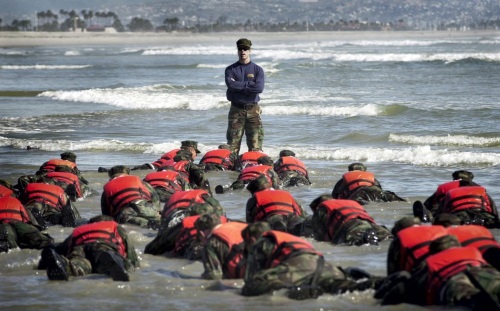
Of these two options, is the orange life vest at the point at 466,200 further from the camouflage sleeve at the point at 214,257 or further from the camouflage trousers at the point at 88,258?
the camouflage trousers at the point at 88,258

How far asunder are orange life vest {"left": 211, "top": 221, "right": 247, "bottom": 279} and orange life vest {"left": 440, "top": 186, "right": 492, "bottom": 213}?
338 cm

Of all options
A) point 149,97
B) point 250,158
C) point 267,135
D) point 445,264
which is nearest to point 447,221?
point 445,264

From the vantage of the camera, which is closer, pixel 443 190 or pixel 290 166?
pixel 443 190

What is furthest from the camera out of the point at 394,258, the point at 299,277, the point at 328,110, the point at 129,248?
the point at 328,110

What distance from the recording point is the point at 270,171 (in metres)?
16.2

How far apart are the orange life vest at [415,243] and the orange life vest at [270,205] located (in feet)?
9.89

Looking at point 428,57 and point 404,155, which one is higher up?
point 404,155

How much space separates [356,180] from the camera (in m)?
14.7

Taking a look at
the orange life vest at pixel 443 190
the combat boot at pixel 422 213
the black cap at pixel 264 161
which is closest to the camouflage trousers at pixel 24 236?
the combat boot at pixel 422 213

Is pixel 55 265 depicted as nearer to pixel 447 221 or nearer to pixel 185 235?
pixel 185 235

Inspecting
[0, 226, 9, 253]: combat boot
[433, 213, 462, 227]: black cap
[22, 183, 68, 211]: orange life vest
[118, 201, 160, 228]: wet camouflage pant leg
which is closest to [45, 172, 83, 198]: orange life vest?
[22, 183, 68, 211]: orange life vest

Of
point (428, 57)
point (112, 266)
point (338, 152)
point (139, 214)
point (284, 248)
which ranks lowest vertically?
point (428, 57)

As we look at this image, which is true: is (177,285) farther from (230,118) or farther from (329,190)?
(230,118)

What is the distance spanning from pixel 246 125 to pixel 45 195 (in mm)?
5301
